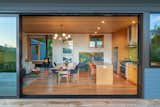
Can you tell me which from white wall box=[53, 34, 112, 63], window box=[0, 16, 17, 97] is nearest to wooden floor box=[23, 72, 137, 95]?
window box=[0, 16, 17, 97]

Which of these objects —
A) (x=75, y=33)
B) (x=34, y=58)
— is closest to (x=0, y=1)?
(x=75, y=33)

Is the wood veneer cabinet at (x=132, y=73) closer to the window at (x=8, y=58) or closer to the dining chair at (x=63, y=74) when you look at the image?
the dining chair at (x=63, y=74)

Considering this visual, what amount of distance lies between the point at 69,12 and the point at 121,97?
2.80 m

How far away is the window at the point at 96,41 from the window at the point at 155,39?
9330mm

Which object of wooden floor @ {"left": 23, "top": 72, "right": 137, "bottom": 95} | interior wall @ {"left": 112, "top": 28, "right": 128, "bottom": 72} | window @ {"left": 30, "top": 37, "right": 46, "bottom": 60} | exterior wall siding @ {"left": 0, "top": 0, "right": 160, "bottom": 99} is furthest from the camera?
window @ {"left": 30, "top": 37, "right": 46, "bottom": 60}

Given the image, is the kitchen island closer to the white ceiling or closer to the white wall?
the white ceiling

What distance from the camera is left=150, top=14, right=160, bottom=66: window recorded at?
6231mm

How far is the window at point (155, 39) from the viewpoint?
20.4 feet

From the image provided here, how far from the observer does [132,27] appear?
10.5m

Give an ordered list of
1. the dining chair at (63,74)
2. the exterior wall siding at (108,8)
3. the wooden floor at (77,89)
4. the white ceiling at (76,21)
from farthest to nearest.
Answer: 1. the dining chair at (63,74)
2. the white ceiling at (76,21)
3. the wooden floor at (77,89)
4. the exterior wall siding at (108,8)

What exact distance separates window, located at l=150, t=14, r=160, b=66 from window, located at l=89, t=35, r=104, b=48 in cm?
933

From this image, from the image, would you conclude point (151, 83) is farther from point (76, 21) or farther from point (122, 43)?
point (122, 43)

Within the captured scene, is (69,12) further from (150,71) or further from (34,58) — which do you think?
(34,58)

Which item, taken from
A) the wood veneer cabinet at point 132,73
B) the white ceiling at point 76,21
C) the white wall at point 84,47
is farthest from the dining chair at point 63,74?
the white wall at point 84,47
